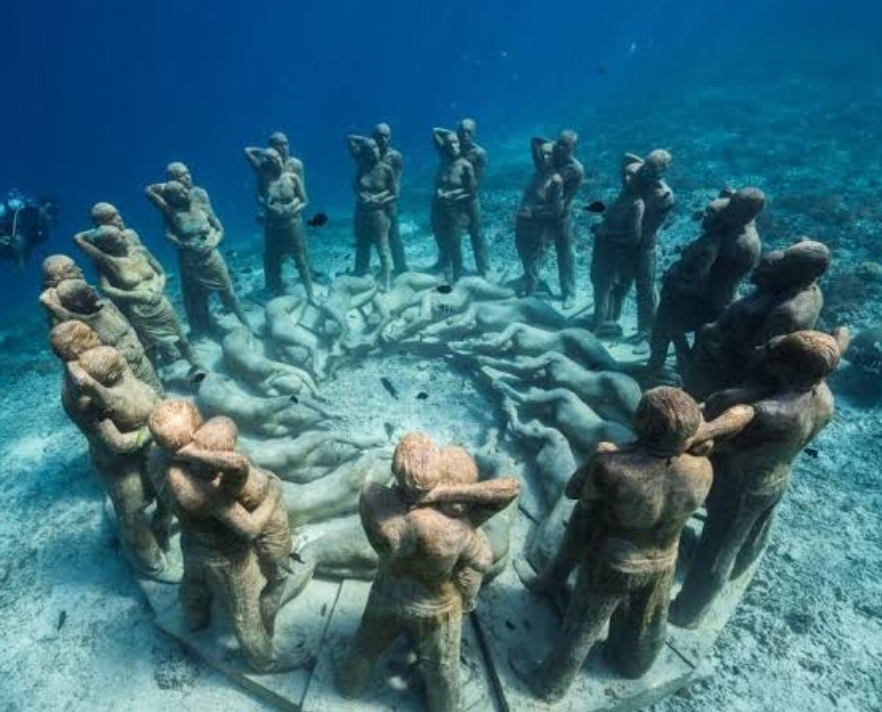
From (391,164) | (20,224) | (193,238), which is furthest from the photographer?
(20,224)

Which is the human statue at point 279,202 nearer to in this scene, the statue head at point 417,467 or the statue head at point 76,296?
the statue head at point 76,296

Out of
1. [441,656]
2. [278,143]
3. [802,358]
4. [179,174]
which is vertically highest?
[278,143]

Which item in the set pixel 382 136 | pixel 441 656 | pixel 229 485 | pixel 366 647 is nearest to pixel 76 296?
pixel 229 485

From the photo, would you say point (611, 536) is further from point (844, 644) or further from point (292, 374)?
point (292, 374)

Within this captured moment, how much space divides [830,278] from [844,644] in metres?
9.66

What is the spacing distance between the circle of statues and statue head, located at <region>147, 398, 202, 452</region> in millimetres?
17

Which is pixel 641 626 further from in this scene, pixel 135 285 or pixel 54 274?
pixel 135 285

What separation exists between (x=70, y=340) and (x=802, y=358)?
6.40 m

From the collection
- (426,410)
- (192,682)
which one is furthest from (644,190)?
(192,682)

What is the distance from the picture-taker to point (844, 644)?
5.74 meters

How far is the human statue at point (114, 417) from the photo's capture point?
5164mm

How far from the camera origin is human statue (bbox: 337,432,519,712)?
11.2ft

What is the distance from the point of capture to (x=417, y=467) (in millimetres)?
3350

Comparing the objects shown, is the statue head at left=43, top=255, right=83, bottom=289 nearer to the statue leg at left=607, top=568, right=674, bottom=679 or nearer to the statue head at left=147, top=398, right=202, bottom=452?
the statue head at left=147, top=398, right=202, bottom=452
